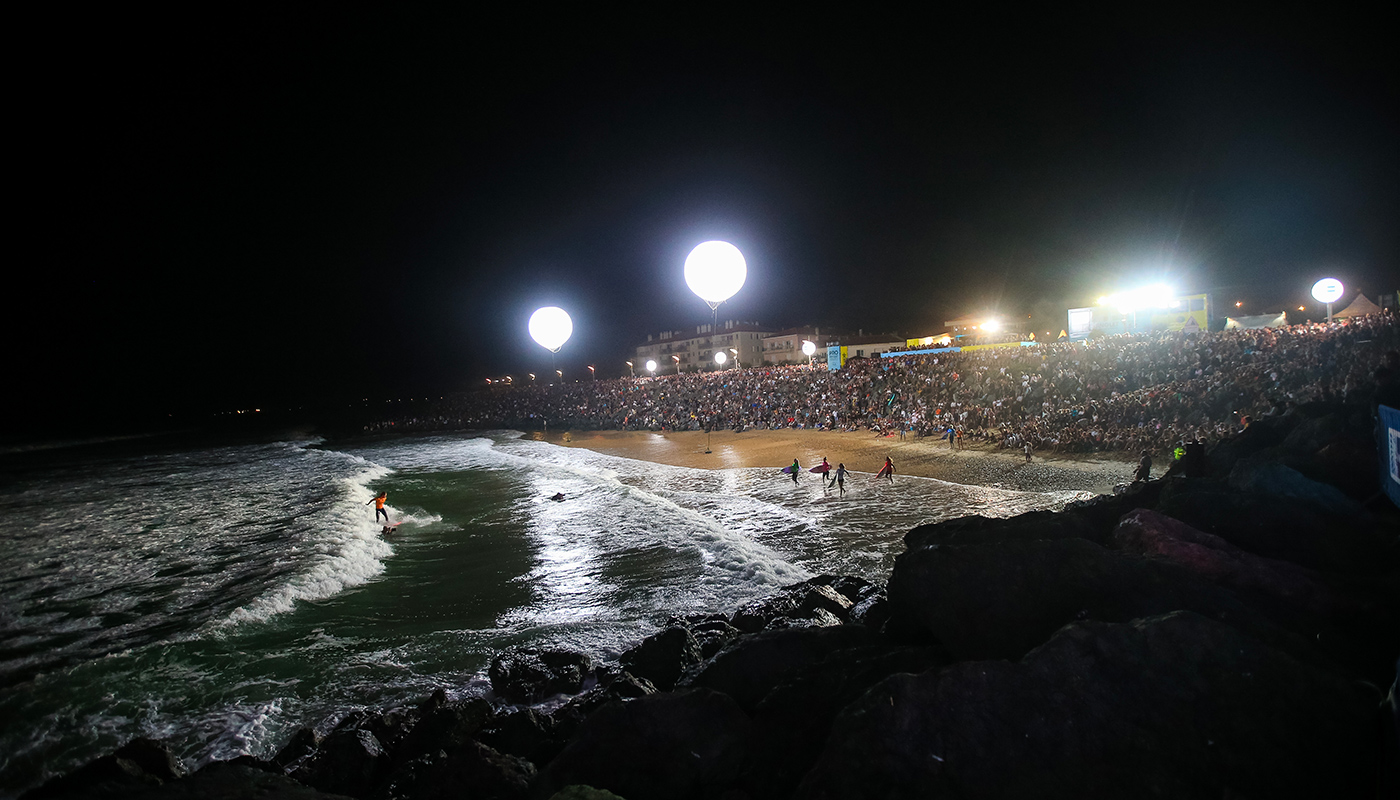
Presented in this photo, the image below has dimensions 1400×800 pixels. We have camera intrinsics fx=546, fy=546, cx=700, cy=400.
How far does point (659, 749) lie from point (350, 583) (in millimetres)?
10998

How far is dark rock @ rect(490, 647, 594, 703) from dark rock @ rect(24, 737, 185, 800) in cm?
317

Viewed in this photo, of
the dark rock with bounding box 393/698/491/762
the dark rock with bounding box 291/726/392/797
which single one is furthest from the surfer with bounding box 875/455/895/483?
the dark rock with bounding box 291/726/392/797

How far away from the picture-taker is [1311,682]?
9.25 ft

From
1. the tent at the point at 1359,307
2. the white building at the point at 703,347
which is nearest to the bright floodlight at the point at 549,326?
the white building at the point at 703,347

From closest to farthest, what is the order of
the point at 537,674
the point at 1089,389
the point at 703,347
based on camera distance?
the point at 537,674 → the point at 1089,389 → the point at 703,347

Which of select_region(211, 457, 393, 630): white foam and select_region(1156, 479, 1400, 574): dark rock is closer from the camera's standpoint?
select_region(1156, 479, 1400, 574): dark rock

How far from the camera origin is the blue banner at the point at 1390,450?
6688 millimetres

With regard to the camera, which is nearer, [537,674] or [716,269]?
[537,674]

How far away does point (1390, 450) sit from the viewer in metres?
6.94

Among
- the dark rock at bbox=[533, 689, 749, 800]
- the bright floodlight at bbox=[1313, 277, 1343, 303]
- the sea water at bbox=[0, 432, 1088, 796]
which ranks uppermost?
the bright floodlight at bbox=[1313, 277, 1343, 303]

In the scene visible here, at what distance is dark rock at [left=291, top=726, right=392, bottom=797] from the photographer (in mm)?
5273

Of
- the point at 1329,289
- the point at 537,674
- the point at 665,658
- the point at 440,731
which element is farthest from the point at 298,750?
the point at 1329,289

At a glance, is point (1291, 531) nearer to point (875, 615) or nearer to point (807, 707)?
point (875, 615)

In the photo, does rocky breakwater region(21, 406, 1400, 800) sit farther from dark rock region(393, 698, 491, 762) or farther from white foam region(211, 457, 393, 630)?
white foam region(211, 457, 393, 630)
